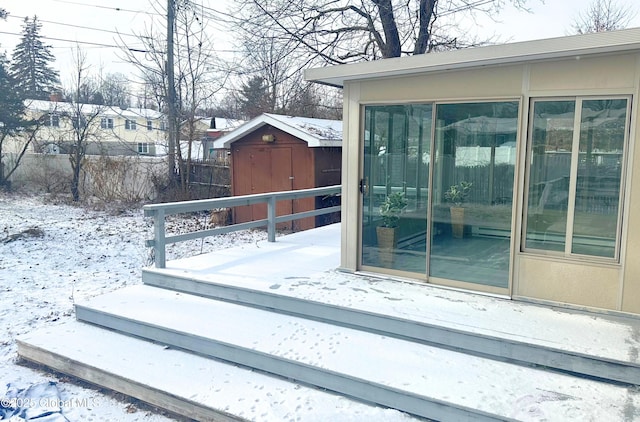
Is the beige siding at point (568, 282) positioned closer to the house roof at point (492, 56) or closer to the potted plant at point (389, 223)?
the potted plant at point (389, 223)

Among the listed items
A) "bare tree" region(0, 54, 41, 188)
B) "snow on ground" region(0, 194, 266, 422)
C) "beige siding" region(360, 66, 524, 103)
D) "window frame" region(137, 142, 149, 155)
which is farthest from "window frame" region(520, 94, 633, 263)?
"bare tree" region(0, 54, 41, 188)

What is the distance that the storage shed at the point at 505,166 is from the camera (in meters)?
3.81

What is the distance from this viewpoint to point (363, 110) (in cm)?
500

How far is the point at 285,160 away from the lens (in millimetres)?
10750

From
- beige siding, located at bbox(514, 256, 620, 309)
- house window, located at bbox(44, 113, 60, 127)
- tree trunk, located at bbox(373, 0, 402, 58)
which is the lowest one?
beige siding, located at bbox(514, 256, 620, 309)

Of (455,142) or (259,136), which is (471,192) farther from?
(259,136)

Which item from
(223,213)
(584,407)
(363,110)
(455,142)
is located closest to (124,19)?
(223,213)

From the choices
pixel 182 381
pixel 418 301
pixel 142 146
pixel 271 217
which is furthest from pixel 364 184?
pixel 142 146

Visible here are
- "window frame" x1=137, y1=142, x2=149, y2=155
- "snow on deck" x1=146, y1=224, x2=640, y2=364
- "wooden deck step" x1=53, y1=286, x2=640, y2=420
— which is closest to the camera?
"wooden deck step" x1=53, y1=286, x2=640, y2=420

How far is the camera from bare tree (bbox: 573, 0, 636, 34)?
17.5m

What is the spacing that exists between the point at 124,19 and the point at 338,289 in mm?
13223

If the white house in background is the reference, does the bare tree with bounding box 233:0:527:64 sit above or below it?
above

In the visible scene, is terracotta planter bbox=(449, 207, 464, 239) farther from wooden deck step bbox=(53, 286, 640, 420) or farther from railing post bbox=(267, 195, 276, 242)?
railing post bbox=(267, 195, 276, 242)

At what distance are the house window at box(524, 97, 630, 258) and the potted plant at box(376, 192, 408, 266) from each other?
4.20 ft
